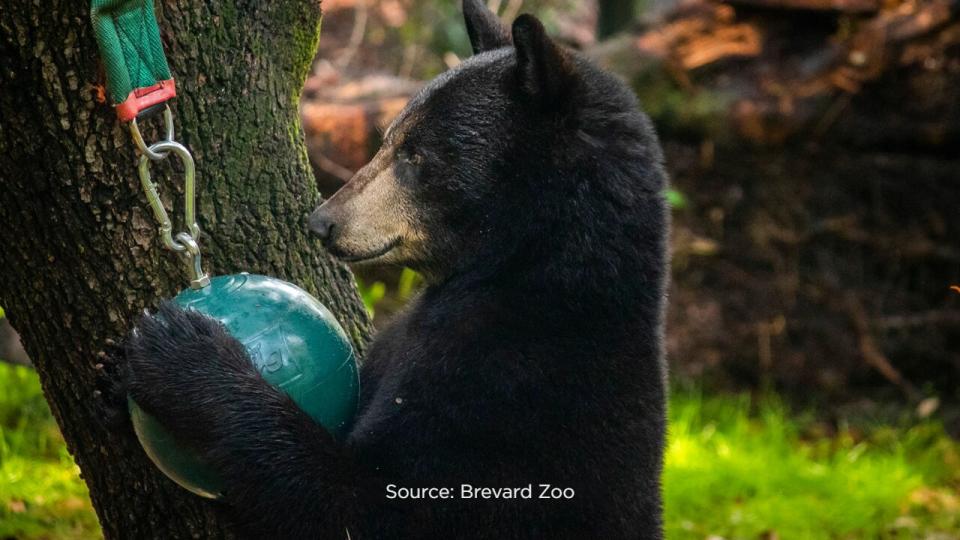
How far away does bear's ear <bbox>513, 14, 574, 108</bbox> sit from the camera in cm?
284

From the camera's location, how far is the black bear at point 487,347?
2.68 meters

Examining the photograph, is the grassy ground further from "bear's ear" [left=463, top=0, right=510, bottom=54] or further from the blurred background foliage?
"bear's ear" [left=463, top=0, right=510, bottom=54]

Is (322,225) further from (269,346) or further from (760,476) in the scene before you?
(760,476)

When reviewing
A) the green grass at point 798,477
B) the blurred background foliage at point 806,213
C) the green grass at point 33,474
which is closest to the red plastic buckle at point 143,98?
the green grass at point 33,474

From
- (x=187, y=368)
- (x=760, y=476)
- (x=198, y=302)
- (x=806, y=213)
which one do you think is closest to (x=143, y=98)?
(x=198, y=302)

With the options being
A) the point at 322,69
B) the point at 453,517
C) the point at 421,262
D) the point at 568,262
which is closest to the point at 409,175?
the point at 421,262

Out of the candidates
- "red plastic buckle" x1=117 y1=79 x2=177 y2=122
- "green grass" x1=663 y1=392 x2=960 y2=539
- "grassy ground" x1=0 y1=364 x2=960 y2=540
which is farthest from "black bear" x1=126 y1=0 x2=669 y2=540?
"green grass" x1=663 y1=392 x2=960 y2=539

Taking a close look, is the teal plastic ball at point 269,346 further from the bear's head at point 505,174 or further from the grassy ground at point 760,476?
the grassy ground at point 760,476

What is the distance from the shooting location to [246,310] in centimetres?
267

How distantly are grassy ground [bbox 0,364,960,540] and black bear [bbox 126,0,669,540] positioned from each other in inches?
87.3

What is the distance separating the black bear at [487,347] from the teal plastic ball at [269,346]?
0.14 ft

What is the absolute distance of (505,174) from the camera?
119 inches

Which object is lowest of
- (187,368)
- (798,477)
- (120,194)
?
(798,477)

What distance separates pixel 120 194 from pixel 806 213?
528 centimetres
